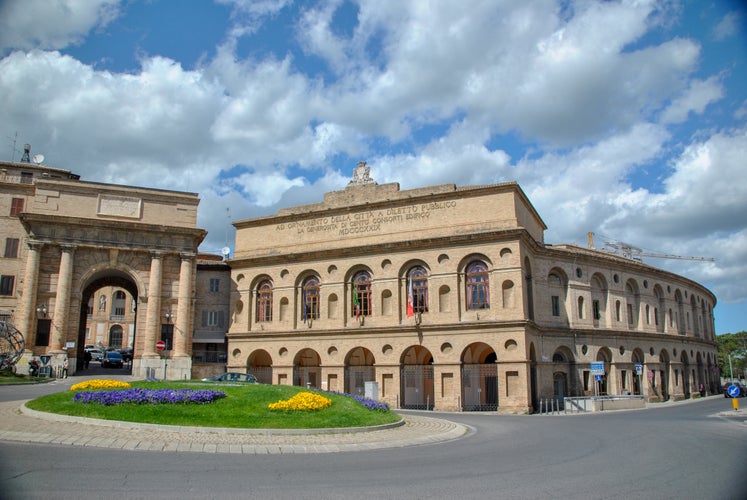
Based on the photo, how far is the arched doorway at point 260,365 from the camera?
4694 cm

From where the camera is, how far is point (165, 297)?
154 ft

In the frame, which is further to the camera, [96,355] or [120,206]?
[96,355]

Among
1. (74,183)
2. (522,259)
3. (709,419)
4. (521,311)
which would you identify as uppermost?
(74,183)

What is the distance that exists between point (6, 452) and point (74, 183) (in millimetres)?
36940

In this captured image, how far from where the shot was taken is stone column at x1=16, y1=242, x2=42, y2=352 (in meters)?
42.6

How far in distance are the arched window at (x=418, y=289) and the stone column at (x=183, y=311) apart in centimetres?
1749

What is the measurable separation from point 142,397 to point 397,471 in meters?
10.7

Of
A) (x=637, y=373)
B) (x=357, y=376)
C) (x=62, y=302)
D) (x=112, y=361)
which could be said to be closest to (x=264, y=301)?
Answer: (x=357, y=376)

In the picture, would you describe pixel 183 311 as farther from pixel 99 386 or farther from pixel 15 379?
pixel 99 386

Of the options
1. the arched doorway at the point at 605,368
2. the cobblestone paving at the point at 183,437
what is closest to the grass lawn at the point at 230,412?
the cobblestone paving at the point at 183,437

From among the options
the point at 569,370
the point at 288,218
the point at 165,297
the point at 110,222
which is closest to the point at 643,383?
the point at 569,370

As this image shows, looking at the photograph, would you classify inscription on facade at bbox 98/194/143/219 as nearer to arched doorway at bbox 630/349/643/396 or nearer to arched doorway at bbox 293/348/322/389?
arched doorway at bbox 293/348/322/389

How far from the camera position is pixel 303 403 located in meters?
22.0

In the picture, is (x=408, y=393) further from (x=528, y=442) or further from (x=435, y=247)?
(x=528, y=442)
